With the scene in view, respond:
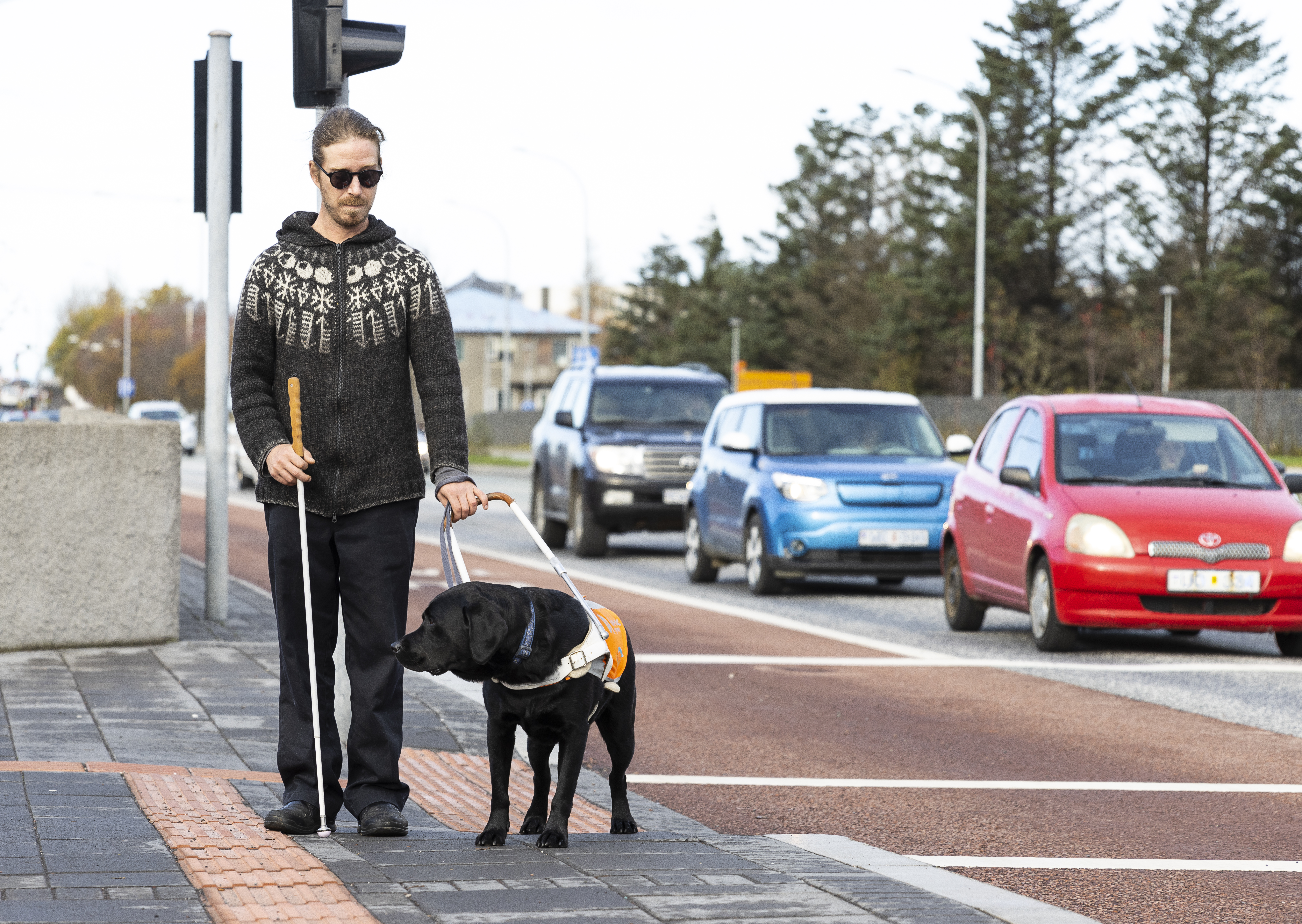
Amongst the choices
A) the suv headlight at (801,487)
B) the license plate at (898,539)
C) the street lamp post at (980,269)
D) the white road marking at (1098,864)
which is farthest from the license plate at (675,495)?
the street lamp post at (980,269)

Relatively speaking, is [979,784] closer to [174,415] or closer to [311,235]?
[311,235]

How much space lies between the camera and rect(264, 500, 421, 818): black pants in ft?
17.3

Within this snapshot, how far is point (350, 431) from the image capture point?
5.20 m

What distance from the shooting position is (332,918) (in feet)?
13.0

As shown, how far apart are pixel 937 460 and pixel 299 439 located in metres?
11.9

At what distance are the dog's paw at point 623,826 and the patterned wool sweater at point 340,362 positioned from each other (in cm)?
112

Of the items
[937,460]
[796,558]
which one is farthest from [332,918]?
[937,460]

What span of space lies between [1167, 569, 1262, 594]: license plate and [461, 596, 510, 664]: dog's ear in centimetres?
731

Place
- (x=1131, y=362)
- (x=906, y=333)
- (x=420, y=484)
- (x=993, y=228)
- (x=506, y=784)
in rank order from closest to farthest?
(x=506, y=784)
(x=420, y=484)
(x=1131, y=362)
(x=993, y=228)
(x=906, y=333)

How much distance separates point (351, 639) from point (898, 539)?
10.6 metres

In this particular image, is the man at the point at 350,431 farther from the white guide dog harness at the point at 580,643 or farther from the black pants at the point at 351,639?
the white guide dog harness at the point at 580,643

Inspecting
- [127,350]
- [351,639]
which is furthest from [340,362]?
[127,350]

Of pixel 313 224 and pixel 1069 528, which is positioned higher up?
pixel 313 224

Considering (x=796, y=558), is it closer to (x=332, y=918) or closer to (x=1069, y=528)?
(x=1069, y=528)
